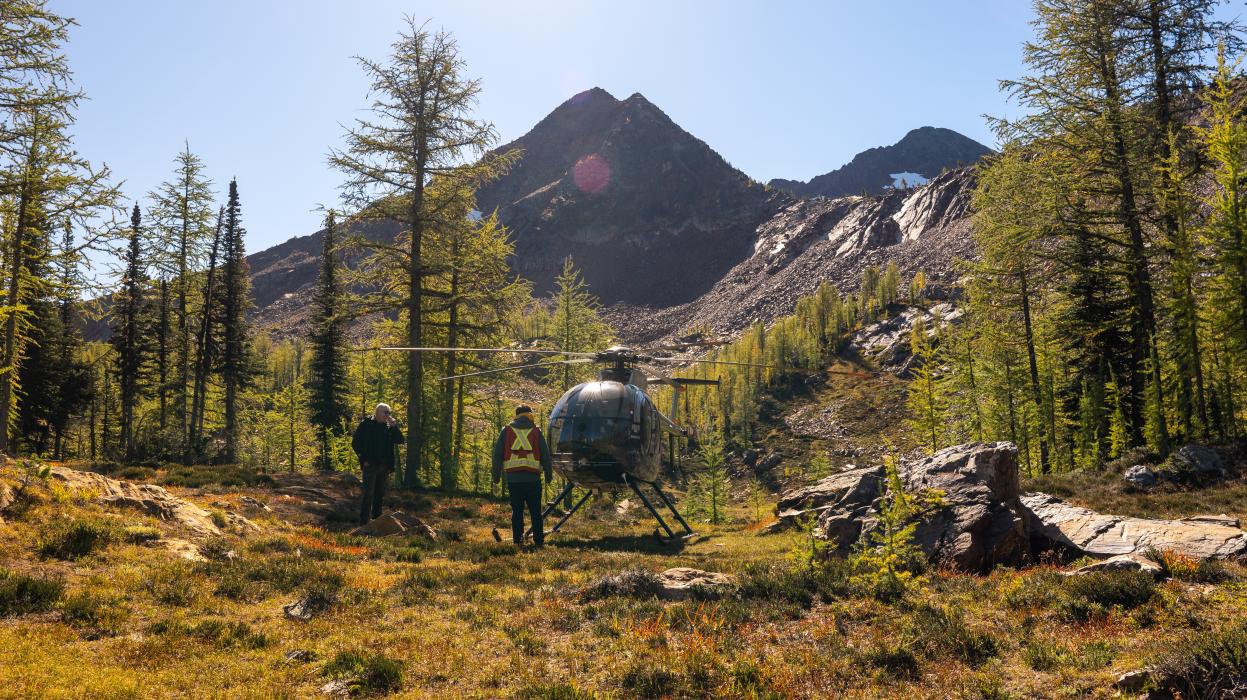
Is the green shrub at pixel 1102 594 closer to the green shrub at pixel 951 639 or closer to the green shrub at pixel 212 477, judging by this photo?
the green shrub at pixel 951 639

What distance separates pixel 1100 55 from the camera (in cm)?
2234

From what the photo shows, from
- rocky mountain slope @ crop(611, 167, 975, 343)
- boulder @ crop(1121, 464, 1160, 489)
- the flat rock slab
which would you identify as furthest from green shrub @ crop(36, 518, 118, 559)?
rocky mountain slope @ crop(611, 167, 975, 343)

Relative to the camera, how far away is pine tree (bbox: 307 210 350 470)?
39.2m

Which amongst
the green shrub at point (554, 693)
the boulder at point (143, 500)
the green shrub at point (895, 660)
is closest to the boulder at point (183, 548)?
the boulder at point (143, 500)

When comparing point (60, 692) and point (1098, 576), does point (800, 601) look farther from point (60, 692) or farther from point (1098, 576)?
point (60, 692)

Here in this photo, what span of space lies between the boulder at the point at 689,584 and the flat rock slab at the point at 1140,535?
632 cm

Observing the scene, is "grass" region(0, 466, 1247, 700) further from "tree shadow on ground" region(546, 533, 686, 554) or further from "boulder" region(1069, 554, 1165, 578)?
"tree shadow on ground" region(546, 533, 686, 554)

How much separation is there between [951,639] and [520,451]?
30.6 feet

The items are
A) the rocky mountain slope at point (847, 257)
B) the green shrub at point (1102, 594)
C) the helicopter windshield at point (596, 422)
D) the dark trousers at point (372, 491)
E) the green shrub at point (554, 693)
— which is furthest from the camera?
the rocky mountain slope at point (847, 257)

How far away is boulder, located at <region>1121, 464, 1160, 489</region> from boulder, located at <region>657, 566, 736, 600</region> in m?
15.6

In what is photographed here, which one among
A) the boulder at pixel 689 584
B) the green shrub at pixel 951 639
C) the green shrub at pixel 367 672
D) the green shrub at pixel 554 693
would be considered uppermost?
the green shrub at pixel 367 672

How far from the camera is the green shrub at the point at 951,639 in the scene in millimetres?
6566

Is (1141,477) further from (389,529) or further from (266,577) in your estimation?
(266,577)

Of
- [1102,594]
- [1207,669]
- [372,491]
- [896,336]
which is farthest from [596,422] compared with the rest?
[896,336]
